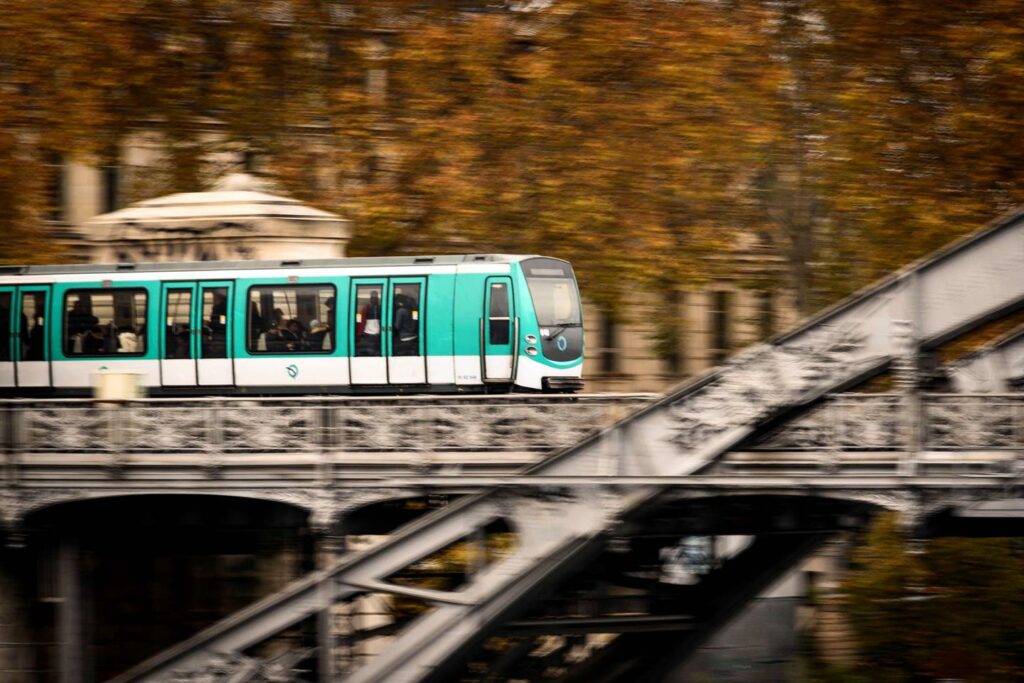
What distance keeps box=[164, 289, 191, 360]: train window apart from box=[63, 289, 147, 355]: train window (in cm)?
35

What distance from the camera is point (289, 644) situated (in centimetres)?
1823

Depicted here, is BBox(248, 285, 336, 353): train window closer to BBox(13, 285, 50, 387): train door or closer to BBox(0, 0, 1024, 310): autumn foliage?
BBox(13, 285, 50, 387): train door

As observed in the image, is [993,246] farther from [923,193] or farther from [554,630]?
[923,193]

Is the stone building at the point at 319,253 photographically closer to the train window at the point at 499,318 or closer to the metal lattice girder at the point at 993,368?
the train window at the point at 499,318

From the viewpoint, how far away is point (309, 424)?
16.4m

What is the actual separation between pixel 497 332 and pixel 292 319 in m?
2.76

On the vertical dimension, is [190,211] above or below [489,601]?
above

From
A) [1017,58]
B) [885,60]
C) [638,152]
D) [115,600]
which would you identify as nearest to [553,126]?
[638,152]

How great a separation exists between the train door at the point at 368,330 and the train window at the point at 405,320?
155 millimetres

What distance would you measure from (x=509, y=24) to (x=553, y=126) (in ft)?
7.51

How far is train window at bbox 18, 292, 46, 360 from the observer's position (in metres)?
21.8

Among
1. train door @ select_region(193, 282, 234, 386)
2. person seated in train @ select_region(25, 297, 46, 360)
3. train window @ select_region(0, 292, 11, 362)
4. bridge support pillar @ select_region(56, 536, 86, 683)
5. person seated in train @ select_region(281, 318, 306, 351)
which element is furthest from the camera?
train window @ select_region(0, 292, 11, 362)

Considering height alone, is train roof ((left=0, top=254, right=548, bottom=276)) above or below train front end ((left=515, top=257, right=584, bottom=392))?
above

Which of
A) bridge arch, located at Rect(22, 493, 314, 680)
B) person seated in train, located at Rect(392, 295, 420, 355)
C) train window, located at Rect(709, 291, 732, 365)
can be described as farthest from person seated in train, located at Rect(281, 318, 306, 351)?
train window, located at Rect(709, 291, 732, 365)
